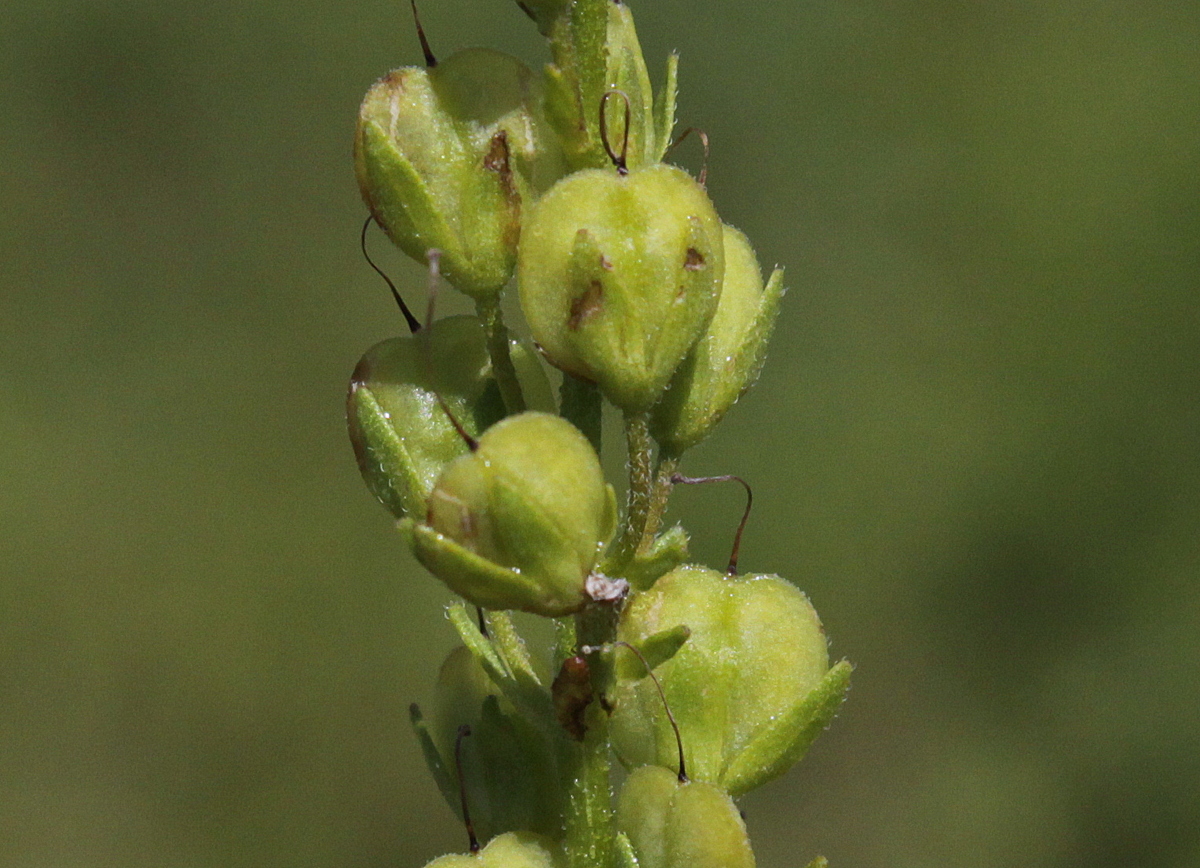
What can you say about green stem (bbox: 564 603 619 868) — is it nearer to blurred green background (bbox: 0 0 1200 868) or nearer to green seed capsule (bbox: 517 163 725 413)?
green seed capsule (bbox: 517 163 725 413)

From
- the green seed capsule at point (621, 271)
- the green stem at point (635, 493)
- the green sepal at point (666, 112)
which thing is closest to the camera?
the green seed capsule at point (621, 271)

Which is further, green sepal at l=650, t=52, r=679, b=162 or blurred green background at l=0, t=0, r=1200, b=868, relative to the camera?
blurred green background at l=0, t=0, r=1200, b=868

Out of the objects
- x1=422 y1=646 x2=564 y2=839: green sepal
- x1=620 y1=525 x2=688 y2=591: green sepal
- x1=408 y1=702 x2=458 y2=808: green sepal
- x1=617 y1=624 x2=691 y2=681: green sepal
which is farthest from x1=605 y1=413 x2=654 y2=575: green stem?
x1=408 y1=702 x2=458 y2=808: green sepal

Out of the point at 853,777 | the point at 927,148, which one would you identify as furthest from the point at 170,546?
the point at 927,148

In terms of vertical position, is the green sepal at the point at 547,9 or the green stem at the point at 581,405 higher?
the green sepal at the point at 547,9

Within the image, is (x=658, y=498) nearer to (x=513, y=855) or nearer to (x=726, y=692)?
(x=726, y=692)

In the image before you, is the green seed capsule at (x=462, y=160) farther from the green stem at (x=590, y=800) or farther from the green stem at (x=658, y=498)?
the green stem at (x=590, y=800)

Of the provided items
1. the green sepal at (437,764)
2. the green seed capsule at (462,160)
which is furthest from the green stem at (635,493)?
the green sepal at (437,764)
